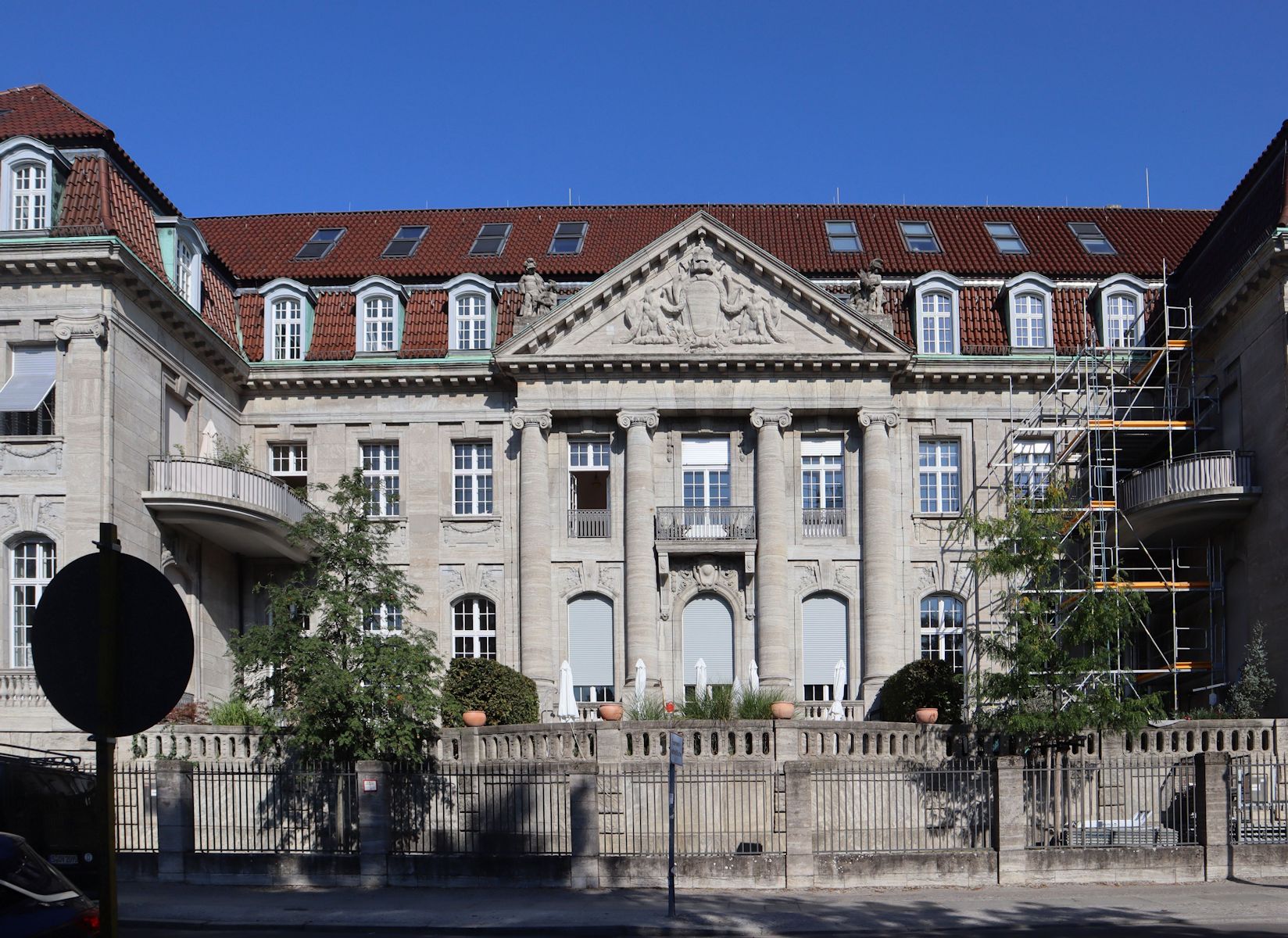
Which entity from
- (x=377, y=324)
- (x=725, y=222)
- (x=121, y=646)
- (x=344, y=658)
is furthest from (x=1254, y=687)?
(x=121, y=646)

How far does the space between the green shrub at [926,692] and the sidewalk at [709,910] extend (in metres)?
10.2

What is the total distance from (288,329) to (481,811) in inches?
854

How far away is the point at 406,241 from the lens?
48.2m

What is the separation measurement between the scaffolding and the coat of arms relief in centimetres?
743

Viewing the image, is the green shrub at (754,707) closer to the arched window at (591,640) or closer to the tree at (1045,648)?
the tree at (1045,648)

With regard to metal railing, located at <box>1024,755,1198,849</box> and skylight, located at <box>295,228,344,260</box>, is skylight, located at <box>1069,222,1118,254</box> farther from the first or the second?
metal railing, located at <box>1024,755,1198,849</box>

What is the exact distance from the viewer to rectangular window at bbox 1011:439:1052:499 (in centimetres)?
4294

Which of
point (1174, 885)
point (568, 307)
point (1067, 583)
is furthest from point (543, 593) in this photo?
point (1174, 885)

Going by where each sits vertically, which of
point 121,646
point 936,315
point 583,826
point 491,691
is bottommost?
point 583,826

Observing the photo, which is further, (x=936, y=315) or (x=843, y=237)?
(x=843, y=237)

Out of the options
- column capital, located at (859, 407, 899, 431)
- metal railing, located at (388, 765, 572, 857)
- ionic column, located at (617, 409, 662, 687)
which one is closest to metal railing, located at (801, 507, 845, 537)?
column capital, located at (859, 407, 899, 431)

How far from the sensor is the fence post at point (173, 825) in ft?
83.7

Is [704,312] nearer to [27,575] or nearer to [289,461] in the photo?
[289,461]

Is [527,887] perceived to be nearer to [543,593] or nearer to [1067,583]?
[543,593]
